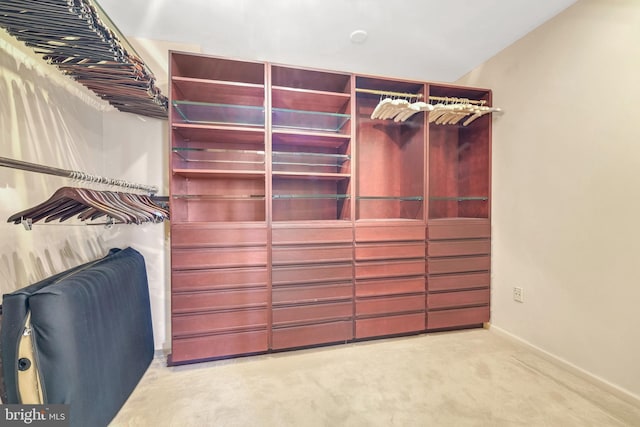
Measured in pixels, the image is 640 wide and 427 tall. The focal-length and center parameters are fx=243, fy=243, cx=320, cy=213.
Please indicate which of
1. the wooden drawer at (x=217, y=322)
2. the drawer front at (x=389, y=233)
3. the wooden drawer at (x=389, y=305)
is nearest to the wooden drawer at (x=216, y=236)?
the wooden drawer at (x=217, y=322)

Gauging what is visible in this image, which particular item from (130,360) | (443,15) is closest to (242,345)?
(130,360)

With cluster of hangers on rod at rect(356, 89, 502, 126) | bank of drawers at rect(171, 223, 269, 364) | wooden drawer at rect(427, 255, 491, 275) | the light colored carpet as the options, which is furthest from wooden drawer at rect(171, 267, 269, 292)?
cluster of hangers on rod at rect(356, 89, 502, 126)

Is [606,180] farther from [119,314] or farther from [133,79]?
[119,314]

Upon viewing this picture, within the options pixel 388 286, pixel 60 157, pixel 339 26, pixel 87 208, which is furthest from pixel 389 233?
pixel 60 157

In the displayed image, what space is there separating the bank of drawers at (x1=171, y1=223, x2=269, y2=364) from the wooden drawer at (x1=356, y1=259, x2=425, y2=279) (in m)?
0.79

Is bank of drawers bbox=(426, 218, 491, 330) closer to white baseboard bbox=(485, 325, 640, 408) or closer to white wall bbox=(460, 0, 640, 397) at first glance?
white wall bbox=(460, 0, 640, 397)

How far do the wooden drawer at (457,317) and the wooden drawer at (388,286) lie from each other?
29cm

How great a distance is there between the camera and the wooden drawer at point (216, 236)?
174 cm

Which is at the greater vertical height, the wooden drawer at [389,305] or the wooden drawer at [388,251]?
the wooden drawer at [388,251]

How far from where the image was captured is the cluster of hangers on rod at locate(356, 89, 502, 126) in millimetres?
2037

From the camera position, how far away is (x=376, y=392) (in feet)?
4.95

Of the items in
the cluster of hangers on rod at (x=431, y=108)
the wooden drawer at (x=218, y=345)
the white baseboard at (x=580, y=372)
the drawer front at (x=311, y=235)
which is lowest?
the white baseboard at (x=580, y=372)

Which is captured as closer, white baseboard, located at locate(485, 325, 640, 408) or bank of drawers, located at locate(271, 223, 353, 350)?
white baseboard, located at locate(485, 325, 640, 408)

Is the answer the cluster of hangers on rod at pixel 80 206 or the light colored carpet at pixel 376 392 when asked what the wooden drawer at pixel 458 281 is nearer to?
the light colored carpet at pixel 376 392
